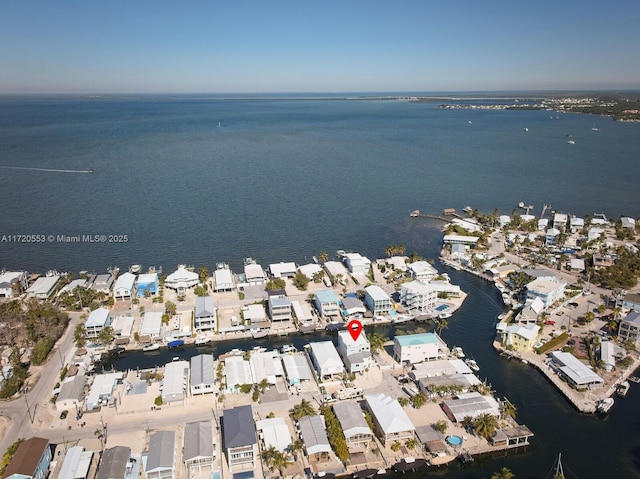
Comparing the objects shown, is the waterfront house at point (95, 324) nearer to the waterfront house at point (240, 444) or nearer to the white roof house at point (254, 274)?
the white roof house at point (254, 274)

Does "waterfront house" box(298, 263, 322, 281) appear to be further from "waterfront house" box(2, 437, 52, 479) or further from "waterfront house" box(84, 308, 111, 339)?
"waterfront house" box(2, 437, 52, 479)

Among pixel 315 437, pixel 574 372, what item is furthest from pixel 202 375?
pixel 574 372

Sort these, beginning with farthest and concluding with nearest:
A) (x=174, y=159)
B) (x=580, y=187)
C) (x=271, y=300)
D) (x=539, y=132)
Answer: (x=539, y=132)
(x=174, y=159)
(x=580, y=187)
(x=271, y=300)

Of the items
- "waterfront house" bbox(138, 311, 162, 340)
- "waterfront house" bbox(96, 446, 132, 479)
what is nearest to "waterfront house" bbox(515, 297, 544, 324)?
"waterfront house" bbox(138, 311, 162, 340)

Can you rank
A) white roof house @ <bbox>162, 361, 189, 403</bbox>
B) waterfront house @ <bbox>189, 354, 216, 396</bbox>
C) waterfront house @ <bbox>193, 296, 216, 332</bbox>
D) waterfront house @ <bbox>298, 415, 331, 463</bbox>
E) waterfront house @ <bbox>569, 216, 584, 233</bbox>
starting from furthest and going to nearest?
waterfront house @ <bbox>569, 216, 584, 233</bbox>
waterfront house @ <bbox>193, 296, 216, 332</bbox>
waterfront house @ <bbox>189, 354, 216, 396</bbox>
white roof house @ <bbox>162, 361, 189, 403</bbox>
waterfront house @ <bbox>298, 415, 331, 463</bbox>

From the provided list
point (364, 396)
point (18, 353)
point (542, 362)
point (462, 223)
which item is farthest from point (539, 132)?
point (18, 353)

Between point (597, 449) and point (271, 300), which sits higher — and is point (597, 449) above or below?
below

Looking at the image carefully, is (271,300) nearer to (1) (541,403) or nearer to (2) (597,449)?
(1) (541,403)
